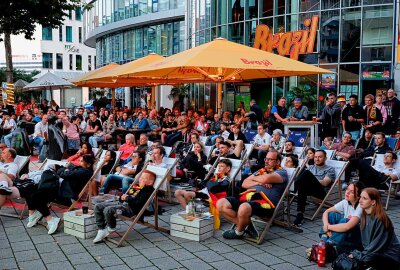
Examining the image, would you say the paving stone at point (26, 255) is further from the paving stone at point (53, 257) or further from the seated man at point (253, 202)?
the seated man at point (253, 202)

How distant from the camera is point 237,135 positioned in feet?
36.6

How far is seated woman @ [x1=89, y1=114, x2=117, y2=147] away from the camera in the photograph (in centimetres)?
1427

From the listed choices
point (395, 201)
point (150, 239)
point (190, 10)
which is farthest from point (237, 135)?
point (190, 10)

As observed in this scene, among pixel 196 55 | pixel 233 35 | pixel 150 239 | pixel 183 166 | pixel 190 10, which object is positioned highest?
pixel 190 10

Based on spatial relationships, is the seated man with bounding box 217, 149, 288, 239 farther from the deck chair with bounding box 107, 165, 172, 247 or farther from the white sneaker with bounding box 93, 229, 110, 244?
the white sneaker with bounding box 93, 229, 110, 244

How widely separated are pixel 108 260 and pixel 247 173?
12.9 feet

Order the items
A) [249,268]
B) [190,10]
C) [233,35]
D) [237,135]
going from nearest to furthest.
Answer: [249,268] < [237,135] < [233,35] < [190,10]

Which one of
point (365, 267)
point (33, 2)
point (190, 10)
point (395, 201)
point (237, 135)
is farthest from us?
point (190, 10)

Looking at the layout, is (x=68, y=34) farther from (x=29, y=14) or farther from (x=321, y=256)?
(x=321, y=256)

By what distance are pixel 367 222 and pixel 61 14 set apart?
55.2 feet

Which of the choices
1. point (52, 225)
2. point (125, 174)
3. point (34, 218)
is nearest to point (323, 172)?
→ point (125, 174)

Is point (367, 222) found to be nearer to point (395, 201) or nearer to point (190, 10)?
point (395, 201)

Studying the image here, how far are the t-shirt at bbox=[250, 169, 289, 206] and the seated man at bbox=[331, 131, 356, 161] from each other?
3018 millimetres

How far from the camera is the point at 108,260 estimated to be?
5.46m
